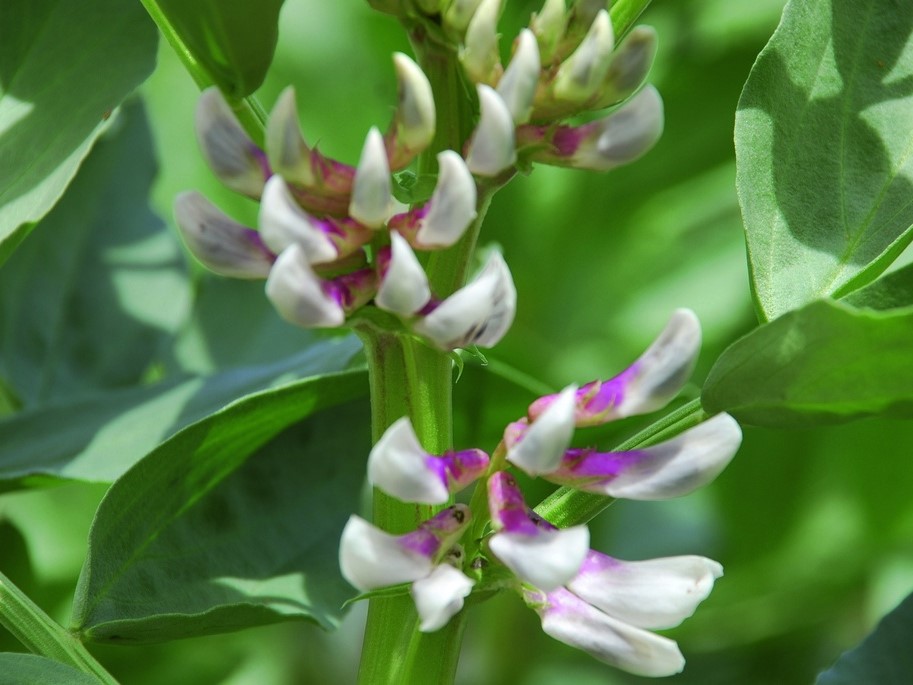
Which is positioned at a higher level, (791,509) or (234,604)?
(234,604)

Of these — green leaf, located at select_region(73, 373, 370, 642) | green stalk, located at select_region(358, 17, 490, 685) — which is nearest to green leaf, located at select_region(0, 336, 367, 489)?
green leaf, located at select_region(73, 373, 370, 642)

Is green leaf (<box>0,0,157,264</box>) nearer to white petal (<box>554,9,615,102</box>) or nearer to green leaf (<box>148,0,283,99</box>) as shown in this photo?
green leaf (<box>148,0,283,99</box>)

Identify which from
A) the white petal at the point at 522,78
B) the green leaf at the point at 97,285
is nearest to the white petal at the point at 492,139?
the white petal at the point at 522,78

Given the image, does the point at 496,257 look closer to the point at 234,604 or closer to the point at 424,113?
the point at 424,113

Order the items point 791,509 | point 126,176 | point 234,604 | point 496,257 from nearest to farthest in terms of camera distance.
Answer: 1. point 496,257
2. point 234,604
3. point 126,176
4. point 791,509

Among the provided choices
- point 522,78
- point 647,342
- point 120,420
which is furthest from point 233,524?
point 647,342

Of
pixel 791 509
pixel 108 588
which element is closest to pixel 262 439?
pixel 108 588

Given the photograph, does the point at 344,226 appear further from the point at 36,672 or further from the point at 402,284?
the point at 36,672
